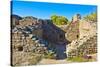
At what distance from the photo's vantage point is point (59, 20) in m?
2.61

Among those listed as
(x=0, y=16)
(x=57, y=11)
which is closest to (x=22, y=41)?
(x=0, y=16)

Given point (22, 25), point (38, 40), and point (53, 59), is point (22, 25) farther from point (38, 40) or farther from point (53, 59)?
point (53, 59)

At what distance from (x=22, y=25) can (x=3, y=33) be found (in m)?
0.23

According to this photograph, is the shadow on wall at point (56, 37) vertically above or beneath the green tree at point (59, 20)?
beneath

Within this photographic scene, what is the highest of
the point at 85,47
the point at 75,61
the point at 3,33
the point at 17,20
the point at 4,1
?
the point at 4,1

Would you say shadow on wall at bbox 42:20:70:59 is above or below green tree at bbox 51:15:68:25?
below

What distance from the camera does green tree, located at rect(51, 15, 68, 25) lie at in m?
2.58

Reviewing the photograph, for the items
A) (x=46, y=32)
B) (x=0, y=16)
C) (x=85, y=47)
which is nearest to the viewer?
(x=0, y=16)

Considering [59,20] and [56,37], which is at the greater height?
[59,20]

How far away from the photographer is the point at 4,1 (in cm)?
239

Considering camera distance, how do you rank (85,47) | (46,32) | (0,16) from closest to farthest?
(0,16) → (46,32) → (85,47)

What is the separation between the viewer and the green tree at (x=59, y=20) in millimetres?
2580

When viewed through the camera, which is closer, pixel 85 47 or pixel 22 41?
pixel 22 41

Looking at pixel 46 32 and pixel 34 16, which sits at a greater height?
pixel 34 16
